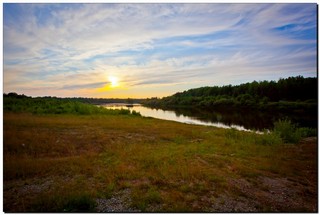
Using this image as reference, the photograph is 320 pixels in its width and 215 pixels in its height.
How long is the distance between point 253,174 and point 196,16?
403 centimetres

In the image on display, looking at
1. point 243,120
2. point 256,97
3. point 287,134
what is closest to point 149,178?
point 287,134

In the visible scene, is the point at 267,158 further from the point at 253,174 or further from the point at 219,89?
the point at 219,89

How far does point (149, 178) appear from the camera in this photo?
518cm

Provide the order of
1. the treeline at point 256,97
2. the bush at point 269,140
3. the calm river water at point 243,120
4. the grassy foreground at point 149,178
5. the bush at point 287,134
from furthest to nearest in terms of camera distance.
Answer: the treeline at point 256,97
the calm river water at point 243,120
the bush at point 287,134
the bush at point 269,140
the grassy foreground at point 149,178

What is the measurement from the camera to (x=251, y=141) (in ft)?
33.5

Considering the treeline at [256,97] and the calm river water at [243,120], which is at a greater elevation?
the treeline at [256,97]

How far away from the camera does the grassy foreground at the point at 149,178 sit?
4023 mm

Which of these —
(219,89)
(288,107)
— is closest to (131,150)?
(288,107)

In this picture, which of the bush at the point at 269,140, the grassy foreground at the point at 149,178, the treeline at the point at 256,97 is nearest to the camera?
the grassy foreground at the point at 149,178

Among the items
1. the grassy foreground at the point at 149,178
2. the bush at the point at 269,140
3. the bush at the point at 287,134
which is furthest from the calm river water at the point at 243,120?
the grassy foreground at the point at 149,178

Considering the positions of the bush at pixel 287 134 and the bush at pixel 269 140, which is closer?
the bush at pixel 269 140

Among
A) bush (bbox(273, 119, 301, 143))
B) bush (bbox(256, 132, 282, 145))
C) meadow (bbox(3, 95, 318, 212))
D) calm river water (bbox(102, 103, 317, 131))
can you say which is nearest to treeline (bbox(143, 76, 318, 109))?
calm river water (bbox(102, 103, 317, 131))

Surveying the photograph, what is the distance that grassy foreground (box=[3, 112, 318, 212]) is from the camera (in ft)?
13.2

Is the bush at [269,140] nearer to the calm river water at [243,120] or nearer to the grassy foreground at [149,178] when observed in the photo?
the grassy foreground at [149,178]
